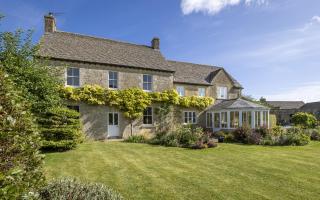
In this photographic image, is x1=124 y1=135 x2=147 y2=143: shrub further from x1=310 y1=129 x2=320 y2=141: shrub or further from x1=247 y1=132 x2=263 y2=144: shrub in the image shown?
x1=310 y1=129 x2=320 y2=141: shrub

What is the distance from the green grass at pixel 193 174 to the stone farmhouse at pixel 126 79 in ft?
26.7

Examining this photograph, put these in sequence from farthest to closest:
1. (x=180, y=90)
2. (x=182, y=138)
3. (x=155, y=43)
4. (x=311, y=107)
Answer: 1. (x=311, y=107)
2. (x=155, y=43)
3. (x=180, y=90)
4. (x=182, y=138)

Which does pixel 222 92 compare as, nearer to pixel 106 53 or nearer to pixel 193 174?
pixel 106 53

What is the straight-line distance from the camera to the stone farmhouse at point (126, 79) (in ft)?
67.3

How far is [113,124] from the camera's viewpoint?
21859mm

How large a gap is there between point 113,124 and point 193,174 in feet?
44.4

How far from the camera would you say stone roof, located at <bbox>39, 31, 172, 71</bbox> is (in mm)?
20516

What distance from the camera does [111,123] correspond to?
21.8 meters

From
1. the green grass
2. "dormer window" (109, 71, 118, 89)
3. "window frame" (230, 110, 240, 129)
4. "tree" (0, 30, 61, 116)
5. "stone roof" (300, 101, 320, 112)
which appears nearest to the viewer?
the green grass

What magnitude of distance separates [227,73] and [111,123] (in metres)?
17.5

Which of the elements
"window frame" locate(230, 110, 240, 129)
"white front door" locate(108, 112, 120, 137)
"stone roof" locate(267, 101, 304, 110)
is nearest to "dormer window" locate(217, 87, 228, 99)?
"window frame" locate(230, 110, 240, 129)

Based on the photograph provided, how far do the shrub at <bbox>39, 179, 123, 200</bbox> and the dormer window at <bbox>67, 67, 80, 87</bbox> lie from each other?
15907 mm

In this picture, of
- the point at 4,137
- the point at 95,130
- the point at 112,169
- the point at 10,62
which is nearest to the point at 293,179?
the point at 112,169

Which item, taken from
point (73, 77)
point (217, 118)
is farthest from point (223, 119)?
point (73, 77)
